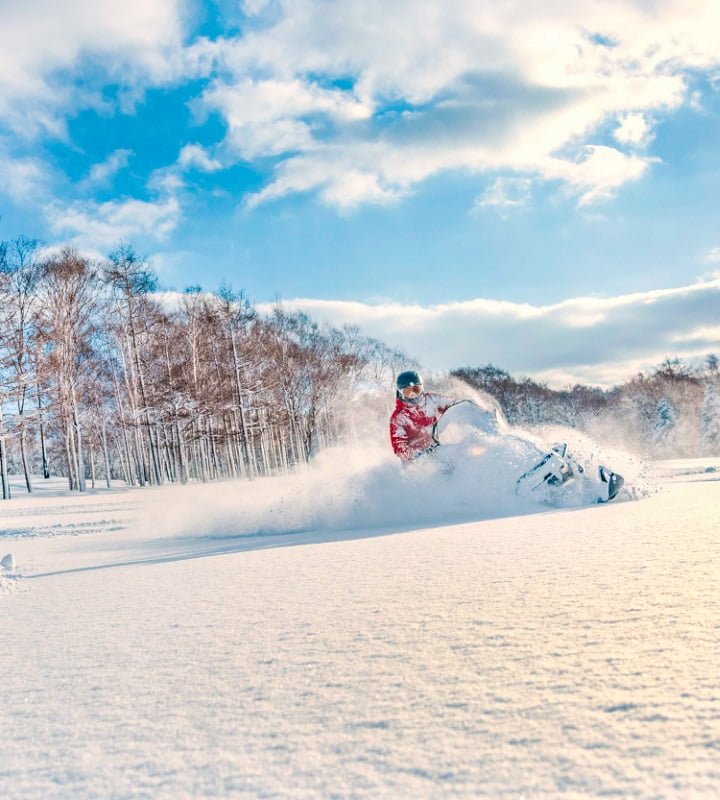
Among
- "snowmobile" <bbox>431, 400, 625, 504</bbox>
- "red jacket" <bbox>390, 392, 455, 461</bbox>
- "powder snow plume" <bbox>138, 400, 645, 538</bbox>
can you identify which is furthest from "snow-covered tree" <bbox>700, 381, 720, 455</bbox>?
"red jacket" <bbox>390, 392, 455, 461</bbox>

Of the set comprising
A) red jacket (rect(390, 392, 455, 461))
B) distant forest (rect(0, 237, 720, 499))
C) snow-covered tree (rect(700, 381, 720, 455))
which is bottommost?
snow-covered tree (rect(700, 381, 720, 455))

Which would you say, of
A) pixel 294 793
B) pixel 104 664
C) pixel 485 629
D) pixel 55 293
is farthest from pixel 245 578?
pixel 55 293

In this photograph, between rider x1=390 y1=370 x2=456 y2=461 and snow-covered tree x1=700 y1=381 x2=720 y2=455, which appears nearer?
rider x1=390 y1=370 x2=456 y2=461

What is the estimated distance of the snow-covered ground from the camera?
5.18 ft

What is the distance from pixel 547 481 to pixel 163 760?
23.5 ft

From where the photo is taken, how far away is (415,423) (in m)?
9.31

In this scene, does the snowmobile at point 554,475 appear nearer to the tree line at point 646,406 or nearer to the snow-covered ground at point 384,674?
the snow-covered ground at point 384,674

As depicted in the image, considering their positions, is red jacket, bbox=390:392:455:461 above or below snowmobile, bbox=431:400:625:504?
above

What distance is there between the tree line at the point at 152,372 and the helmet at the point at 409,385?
64.8 feet

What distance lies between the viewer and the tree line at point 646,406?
51031 millimetres

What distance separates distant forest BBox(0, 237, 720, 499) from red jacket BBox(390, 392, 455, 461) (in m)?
7.80

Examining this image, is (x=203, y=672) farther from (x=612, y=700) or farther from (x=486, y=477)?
(x=486, y=477)

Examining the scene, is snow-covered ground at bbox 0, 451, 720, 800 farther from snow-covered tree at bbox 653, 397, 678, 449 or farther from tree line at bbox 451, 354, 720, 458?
snow-covered tree at bbox 653, 397, 678, 449

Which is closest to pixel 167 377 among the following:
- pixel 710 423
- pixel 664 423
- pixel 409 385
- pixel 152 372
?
pixel 152 372
